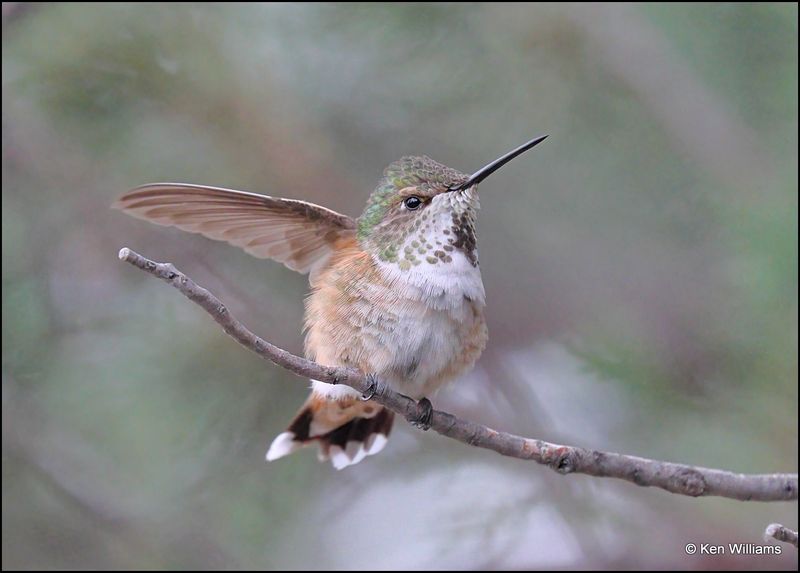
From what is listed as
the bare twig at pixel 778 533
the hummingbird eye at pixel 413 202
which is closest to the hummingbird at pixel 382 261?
the hummingbird eye at pixel 413 202

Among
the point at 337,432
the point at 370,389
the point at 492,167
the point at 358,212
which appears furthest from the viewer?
the point at 358,212

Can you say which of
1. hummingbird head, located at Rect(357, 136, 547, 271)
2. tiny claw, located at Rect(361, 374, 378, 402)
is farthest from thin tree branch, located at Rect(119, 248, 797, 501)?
hummingbird head, located at Rect(357, 136, 547, 271)

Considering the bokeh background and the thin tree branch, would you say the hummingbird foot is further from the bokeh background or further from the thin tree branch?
the bokeh background

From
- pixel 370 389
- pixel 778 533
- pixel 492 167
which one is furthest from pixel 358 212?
pixel 778 533

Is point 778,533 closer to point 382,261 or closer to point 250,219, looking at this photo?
point 382,261


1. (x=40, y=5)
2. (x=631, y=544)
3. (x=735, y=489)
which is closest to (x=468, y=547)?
(x=631, y=544)
